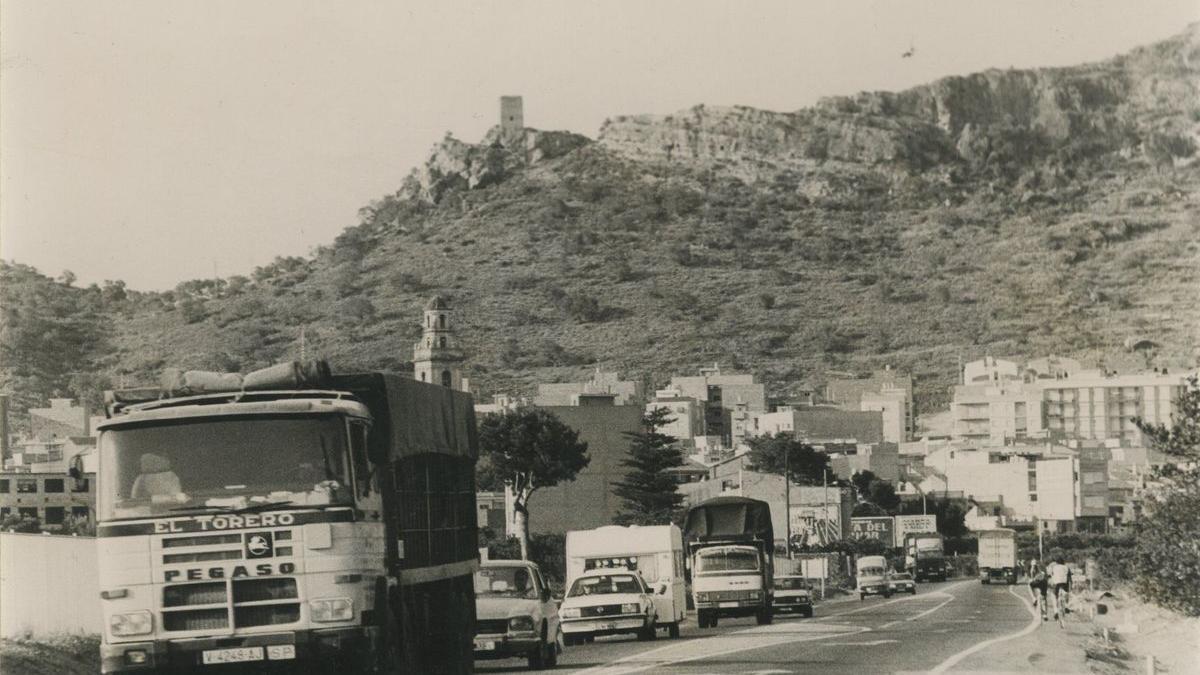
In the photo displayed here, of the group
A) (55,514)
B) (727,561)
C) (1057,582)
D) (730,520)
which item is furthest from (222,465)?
(55,514)

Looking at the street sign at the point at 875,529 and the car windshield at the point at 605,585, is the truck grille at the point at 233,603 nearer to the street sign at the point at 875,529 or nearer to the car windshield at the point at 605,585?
the car windshield at the point at 605,585

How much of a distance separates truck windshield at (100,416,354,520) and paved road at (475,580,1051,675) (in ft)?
22.2

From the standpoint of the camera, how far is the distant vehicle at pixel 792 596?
46.4 metres

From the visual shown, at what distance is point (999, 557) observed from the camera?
286 ft

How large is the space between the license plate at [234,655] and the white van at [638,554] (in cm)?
2051

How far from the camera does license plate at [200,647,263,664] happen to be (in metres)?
15.8

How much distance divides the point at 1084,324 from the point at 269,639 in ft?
620

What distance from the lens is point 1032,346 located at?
18950 centimetres

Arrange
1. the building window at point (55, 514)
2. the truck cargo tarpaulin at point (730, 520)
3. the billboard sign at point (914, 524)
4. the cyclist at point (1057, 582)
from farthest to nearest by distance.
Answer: the billboard sign at point (914, 524) < the building window at point (55, 514) < the truck cargo tarpaulin at point (730, 520) < the cyclist at point (1057, 582)

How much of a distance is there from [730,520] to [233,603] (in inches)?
1330

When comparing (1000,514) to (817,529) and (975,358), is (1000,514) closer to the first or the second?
(817,529)

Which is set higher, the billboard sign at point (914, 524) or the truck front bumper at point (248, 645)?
the truck front bumper at point (248, 645)

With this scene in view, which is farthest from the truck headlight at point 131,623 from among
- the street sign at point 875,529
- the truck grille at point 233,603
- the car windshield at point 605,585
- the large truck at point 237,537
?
the street sign at point 875,529

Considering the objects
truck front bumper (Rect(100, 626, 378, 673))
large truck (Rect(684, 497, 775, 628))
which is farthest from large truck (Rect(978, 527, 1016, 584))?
truck front bumper (Rect(100, 626, 378, 673))
